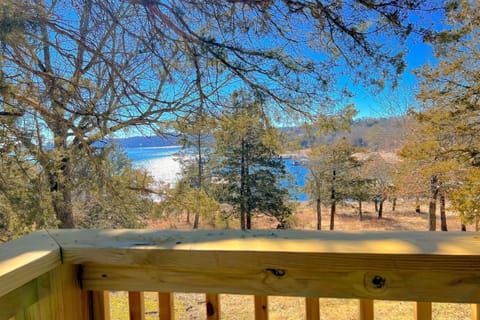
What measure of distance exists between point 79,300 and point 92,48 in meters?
3.38

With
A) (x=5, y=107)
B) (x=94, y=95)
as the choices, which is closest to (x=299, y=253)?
(x=94, y=95)

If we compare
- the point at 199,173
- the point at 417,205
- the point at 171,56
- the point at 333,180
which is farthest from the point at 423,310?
the point at 333,180

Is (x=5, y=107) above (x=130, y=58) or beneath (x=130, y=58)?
beneath

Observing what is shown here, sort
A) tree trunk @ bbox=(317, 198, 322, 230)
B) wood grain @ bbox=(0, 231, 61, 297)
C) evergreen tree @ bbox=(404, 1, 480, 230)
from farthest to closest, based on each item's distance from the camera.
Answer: tree trunk @ bbox=(317, 198, 322, 230)
evergreen tree @ bbox=(404, 1, 480, 230)
wood grain @ bbox=(0, 231, 61, 297)

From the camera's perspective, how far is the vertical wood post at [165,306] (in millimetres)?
653

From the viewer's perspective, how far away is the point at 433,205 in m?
8.35

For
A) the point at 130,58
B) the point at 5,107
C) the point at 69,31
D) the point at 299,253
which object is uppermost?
the point at 69,31

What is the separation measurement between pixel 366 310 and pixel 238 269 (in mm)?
240

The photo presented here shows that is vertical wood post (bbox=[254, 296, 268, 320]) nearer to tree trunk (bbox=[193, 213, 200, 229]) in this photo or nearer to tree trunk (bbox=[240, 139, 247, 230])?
tree trunk (bbox=[193, 213, 200, 229])

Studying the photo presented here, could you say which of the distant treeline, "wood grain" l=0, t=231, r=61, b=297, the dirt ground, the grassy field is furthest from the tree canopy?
the dirt ground

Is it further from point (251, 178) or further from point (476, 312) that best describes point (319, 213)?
point (476, 312)

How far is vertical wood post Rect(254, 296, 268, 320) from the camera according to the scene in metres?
0.62

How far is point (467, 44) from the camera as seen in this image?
5199 mm

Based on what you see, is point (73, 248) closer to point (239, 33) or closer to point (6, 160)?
point (239, 33)
